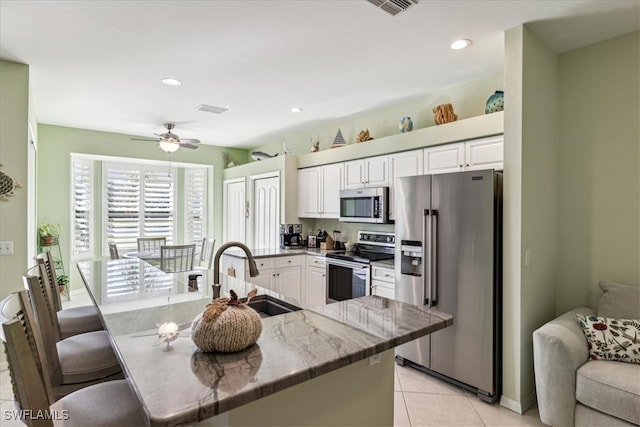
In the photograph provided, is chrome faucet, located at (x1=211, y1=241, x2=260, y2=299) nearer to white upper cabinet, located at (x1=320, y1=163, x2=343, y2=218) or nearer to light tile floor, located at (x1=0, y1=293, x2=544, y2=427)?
light tile floor, located at (x1=0, y1=293, x2=544, y2=427)

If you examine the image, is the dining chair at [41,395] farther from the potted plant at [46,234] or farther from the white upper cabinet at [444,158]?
the potted plant at [46,234]

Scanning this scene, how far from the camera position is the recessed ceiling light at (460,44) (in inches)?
105

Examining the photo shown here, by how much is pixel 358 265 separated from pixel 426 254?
3.47 ft

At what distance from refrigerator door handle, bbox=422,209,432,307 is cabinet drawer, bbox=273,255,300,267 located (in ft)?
6.83

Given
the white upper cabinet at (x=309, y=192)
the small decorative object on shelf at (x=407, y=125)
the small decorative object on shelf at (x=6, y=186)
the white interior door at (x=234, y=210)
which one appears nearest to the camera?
the small decorative object on shelf at (x=6, y=186)

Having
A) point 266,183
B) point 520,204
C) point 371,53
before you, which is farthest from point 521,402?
point 266,183

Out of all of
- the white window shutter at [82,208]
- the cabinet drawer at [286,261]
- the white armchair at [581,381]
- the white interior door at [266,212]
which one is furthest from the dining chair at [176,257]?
the white armchair at [581,381]

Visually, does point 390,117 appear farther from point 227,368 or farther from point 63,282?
point 63,282

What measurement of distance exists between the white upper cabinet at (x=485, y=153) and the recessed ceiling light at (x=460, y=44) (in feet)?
2.56

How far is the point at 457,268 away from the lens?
9.09 feet

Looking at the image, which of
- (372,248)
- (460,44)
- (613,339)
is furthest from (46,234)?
(613,339)

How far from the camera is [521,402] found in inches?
98.5

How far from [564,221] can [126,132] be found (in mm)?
6031

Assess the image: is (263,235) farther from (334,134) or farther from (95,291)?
(95,291)
